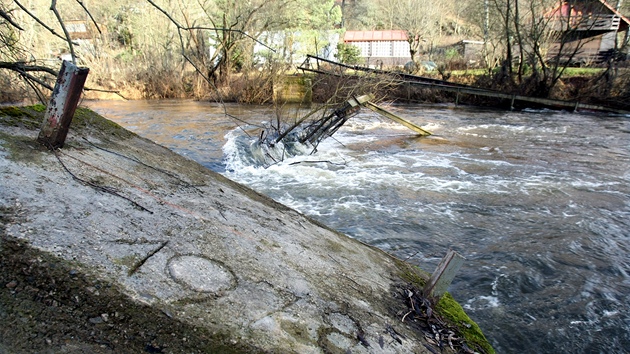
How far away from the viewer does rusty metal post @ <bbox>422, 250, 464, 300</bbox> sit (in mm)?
3189

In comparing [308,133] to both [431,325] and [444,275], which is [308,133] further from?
[431,325]

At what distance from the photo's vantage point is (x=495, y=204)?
26.9 ft

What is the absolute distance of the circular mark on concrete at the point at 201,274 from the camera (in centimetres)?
247

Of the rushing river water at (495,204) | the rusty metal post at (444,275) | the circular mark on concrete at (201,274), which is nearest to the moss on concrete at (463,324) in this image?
the rusty metal post at (444,275)

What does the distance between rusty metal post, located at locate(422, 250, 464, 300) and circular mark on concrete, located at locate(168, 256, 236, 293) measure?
5.11ft

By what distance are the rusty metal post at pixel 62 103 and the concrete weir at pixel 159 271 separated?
0.14 metres

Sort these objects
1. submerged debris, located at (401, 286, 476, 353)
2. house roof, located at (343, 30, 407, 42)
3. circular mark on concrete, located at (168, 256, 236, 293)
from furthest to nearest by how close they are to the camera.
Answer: house roof, located at (343, 30, 407, 42), submerged debris, located at (401, 286, 476, 353), circular mark on concrete, located at (168, 256, 236, 293)

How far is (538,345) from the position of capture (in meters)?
4.26

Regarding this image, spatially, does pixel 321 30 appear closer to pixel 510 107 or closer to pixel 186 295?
pixel 510 107

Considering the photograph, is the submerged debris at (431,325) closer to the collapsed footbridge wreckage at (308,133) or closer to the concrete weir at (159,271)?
the concrete weir at (159,271)

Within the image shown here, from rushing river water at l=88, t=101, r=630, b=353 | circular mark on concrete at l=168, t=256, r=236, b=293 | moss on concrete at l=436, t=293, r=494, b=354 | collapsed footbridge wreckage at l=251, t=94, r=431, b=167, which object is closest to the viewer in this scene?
circular mark on concrete at l=168, t=256, r=236, b=293

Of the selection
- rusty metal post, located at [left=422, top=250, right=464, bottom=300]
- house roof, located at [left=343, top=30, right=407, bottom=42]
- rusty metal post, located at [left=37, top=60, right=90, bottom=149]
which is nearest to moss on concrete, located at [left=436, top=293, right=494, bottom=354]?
rusty metal post, located at [left=422, top=250, right=464, bottom=300]

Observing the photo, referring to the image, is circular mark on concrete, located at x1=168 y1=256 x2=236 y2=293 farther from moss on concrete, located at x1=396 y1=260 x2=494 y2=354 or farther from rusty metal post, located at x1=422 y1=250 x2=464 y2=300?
moss on concrete, located at x1=396 y1=260 x2=494 y2=354

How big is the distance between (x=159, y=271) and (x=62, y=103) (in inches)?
70.5
